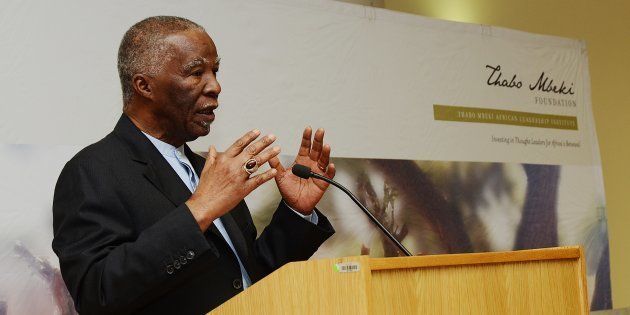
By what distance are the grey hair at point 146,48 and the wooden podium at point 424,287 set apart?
0.94 meters

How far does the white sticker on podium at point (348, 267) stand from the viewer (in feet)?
5.20

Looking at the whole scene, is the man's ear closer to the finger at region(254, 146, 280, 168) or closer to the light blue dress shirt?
the light blue dress shirt

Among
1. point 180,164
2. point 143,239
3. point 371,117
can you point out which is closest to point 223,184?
point 143,239

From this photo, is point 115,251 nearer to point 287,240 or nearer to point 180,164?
point 180,164

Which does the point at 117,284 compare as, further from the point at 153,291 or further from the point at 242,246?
the point at 242,246

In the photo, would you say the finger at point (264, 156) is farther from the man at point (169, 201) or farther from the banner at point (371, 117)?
the banner at point (371, 117)

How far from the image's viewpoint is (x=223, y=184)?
6.68 feet

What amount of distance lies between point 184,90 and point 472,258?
1.03m

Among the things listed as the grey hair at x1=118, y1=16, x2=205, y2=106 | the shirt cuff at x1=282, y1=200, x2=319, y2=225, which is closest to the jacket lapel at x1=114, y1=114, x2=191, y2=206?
the grey hair at x1=118, y1=16, x2=205, y2=106

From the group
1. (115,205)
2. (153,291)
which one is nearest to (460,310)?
(153,291)

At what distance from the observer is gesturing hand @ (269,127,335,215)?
2.52 meters

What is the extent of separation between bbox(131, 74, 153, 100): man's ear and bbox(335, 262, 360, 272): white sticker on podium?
41.2 inches

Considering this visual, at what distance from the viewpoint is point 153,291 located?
6.50ft

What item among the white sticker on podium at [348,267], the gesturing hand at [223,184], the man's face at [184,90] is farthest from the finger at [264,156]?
the white sticker on podium at [348,267]
